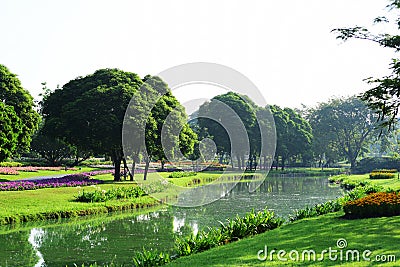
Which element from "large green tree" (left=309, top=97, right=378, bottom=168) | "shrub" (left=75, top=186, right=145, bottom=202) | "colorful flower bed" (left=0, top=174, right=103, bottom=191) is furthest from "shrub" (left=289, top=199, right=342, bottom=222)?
"large green tree" (left=309, top=97, right=378, bottom=168)

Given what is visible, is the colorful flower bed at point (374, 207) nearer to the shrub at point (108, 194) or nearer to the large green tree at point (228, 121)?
the shrub at point (108, 194)

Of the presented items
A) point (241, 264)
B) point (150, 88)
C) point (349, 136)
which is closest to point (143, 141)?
point (150, 88)

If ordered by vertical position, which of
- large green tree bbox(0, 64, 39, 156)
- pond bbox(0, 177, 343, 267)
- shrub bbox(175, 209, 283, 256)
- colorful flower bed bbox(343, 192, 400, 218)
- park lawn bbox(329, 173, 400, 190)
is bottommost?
pond bbox(0, 177, 343, 267)

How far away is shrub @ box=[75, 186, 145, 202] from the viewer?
24.4 meters

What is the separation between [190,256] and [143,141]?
72.5 ft

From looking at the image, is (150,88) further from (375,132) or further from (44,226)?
(375,132)

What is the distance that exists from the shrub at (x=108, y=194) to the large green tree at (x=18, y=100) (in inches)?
531

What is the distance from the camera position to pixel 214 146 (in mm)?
67562

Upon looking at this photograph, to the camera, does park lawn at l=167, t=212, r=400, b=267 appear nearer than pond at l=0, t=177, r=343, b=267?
Yes

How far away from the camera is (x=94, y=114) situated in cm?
3234

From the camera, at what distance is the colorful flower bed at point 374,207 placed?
14.8 meters

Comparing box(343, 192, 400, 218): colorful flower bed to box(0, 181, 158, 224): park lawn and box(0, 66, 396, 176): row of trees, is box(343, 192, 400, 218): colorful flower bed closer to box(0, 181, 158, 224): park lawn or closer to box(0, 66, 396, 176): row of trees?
box(0, 181, 158, 224): park lawn

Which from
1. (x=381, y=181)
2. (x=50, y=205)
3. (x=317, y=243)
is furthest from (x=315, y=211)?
(x=381, y=181)

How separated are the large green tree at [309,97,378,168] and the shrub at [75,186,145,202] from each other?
64324 mm
